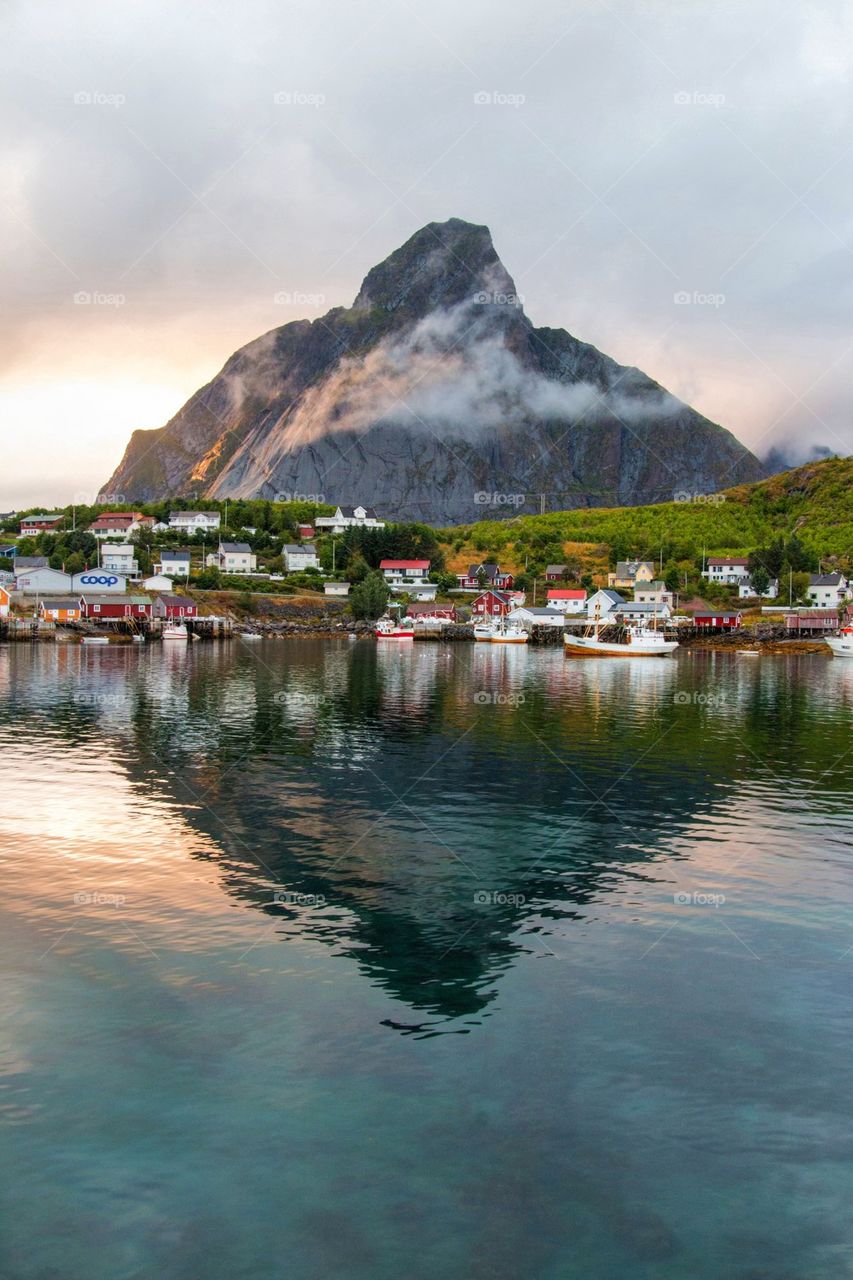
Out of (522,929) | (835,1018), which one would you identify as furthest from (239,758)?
(835,1018)

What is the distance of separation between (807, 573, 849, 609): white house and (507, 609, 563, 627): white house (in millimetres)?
45827

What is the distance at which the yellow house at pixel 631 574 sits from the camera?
18138cm

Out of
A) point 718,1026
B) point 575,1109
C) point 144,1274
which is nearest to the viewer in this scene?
point 144,1274

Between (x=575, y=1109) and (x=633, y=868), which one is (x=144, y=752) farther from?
(x=575, y=1109)

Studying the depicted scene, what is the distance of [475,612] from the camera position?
557ft

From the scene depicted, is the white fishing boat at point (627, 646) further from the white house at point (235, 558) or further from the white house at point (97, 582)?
the white house at point (235, 558)

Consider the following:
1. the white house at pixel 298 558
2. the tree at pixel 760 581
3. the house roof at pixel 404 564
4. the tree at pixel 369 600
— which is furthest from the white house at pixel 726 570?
the white house at pixel 298 558

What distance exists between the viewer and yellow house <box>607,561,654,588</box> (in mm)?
181375

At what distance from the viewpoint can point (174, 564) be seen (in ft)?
537

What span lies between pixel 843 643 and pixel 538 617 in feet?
165

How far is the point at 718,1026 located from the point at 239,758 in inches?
1005

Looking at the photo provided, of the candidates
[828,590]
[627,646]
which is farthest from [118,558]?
[828,590]

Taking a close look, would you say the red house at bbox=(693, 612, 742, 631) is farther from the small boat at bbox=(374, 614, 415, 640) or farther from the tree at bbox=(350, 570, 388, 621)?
the tree at bbox=(350, 570, 388, 621)

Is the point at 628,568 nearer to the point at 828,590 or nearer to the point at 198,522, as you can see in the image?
the point at 828,590
